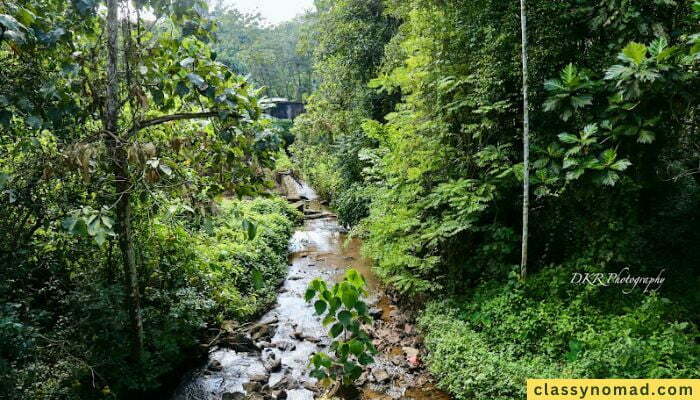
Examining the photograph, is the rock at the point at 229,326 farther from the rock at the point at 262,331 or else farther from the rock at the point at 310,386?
the rock at the point at 310,386

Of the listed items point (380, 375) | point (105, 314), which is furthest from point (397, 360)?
point (105, 314)

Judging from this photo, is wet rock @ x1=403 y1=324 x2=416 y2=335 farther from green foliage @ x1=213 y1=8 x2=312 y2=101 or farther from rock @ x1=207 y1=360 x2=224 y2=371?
green foliage @ x1=213 y1=8 x2=312 y2=101

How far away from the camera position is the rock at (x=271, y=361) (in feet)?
19.7

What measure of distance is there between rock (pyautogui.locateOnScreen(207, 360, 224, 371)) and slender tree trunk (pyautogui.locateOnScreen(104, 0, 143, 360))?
54.1 inches

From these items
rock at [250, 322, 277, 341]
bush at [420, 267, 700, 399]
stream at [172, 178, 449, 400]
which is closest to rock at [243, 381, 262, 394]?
stream at [172, 178, 449, 400]

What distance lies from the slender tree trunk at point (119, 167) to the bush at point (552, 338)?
12.7 ft

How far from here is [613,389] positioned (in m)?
4.07

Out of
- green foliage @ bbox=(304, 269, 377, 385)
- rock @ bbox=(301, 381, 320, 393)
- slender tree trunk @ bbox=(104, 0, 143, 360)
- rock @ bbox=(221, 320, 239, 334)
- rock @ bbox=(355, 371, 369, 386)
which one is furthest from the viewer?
rock @ bbox=(221, 320, 239, 334)

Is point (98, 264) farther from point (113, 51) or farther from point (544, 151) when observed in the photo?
point (544, 151)

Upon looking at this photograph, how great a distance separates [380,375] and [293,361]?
1.41 m

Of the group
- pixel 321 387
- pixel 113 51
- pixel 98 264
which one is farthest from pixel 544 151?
pixel 98 264

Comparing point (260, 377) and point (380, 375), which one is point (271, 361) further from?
point (380, 375)

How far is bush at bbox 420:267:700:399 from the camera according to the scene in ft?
13.7

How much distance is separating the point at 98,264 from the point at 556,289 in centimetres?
589
